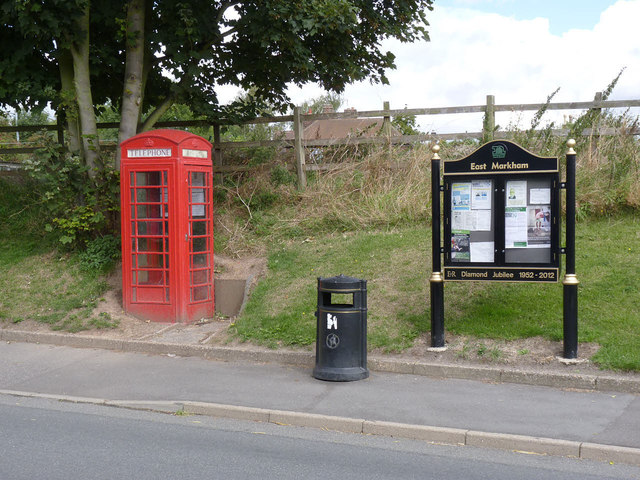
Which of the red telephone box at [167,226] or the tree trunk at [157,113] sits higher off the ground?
the tree trunk at [157,113]

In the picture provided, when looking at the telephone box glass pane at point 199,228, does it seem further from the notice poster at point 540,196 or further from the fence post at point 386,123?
the notice poster at point 540,196

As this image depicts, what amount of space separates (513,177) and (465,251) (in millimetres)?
1040

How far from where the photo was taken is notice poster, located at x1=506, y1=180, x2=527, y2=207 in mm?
7801

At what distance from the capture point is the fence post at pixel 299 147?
559 inches

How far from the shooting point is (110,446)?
5816 millimetres

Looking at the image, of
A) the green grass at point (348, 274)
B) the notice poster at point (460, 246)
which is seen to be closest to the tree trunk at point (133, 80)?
the green grass at point (348, 274)

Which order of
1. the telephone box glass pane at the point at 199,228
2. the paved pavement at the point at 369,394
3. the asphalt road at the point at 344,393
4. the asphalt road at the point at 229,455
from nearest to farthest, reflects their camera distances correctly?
1. the asphalt road at the point at 229,455
2. the paved pavement at the point at 369,394
3. the asphalt road at the point at 344,393
4. the telephone box glass pane at the point at 199,228

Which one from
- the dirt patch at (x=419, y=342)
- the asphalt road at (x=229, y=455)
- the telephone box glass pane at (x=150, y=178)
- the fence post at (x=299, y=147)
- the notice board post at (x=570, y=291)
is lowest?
the asphalt road at (x=229, y=455)

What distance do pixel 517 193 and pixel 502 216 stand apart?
316 mm

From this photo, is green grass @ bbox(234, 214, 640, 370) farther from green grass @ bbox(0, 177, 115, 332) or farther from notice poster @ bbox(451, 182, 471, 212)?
green grass @ bbox(0, 177, 115, 332)

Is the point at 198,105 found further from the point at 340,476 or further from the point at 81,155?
the point at 340,476

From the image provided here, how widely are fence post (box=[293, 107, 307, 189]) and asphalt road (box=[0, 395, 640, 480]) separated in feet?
26.6

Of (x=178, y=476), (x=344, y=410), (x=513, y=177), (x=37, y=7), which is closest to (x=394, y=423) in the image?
(x=344, y=410)

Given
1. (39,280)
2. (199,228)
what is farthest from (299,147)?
(39,280)
